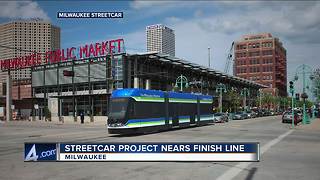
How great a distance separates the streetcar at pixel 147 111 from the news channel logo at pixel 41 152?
17.2 meters

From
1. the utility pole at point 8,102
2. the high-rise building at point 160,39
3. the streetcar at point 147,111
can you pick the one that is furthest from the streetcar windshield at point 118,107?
the utility pole at point 8,102

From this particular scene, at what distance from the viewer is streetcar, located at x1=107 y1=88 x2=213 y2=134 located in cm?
2706

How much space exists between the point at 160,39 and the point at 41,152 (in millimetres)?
55779

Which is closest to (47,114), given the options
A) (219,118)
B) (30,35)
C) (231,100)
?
(219,118)

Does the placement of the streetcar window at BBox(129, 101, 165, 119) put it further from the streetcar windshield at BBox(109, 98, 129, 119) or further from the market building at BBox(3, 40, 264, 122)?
the market building at BBox(3, 40, 264, 122)

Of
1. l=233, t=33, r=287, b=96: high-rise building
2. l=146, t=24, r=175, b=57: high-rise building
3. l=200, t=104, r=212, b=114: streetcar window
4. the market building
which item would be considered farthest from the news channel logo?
l=233, t=33, r=287, b=96: high-rise building

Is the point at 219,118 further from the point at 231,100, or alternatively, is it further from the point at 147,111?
the point at 231,100

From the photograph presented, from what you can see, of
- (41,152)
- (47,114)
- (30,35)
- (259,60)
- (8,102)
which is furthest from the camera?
(259,60)

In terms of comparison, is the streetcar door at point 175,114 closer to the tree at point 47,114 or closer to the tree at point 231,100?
the tree at point 47,114

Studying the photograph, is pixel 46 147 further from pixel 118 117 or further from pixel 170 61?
pixel 170 61

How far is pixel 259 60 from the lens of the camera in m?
173

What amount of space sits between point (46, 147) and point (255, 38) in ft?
584

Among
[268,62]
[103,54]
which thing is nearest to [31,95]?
[103,54]

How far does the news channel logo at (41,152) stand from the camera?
30.7 ft
